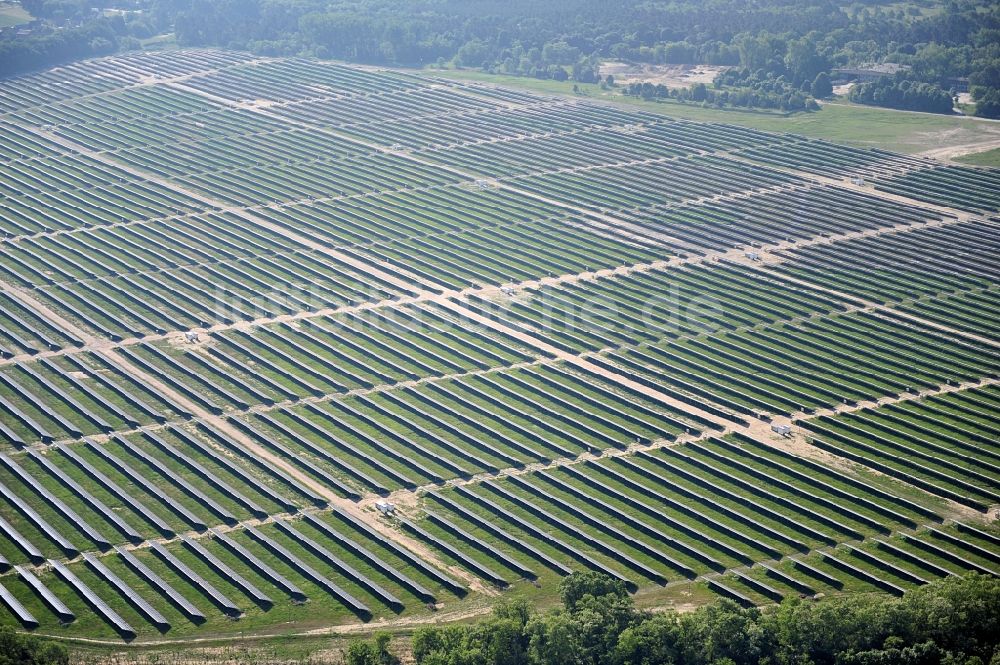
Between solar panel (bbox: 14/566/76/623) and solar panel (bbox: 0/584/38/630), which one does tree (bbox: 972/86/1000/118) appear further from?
solar panel (bbox: 0/584/38/630)

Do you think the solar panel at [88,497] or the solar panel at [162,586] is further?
the solar panel at [88,497]

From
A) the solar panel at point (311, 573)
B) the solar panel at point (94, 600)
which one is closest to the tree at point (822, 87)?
the solar panel at point (311, 573)

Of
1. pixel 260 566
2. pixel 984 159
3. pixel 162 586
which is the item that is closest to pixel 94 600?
pixel 162 586

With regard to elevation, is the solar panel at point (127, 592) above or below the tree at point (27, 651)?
below

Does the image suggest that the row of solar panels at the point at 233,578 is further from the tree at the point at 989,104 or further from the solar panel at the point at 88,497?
the tree at the point at 989,104

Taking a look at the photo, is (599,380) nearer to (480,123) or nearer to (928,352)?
(928,352)

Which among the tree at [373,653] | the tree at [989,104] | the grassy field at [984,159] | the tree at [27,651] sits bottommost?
the tree at [373,653]
